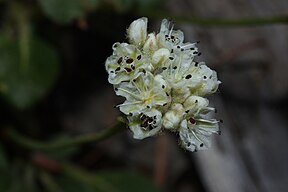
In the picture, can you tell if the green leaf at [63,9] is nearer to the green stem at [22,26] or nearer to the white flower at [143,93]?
the green stem at [22,26]

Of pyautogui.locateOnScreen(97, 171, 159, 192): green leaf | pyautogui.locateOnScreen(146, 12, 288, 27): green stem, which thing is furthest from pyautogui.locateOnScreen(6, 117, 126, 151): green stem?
pyautogui.locateOnScreen(146, 12, 288, 27): green stem

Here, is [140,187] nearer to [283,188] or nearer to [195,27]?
[283,188]

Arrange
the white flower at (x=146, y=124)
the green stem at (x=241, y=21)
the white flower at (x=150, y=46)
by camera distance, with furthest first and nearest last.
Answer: the green stem at (x=241, y=21) < the white flower at (x=150, y=46) < the white flower at (x=146, y=124)

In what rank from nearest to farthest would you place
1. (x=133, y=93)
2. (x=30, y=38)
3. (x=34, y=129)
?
(x=133, y=93) → (x=30, y=38) → (x=34, y=129)

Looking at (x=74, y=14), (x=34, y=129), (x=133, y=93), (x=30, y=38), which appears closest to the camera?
(x=133, y=93)

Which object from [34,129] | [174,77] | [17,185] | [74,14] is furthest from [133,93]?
[34,129]

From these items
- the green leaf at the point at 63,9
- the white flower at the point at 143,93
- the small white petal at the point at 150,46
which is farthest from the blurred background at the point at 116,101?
the white flower at the point at 143,93

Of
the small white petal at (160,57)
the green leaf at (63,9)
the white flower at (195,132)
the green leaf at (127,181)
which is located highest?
the green leaf at (63,9)
